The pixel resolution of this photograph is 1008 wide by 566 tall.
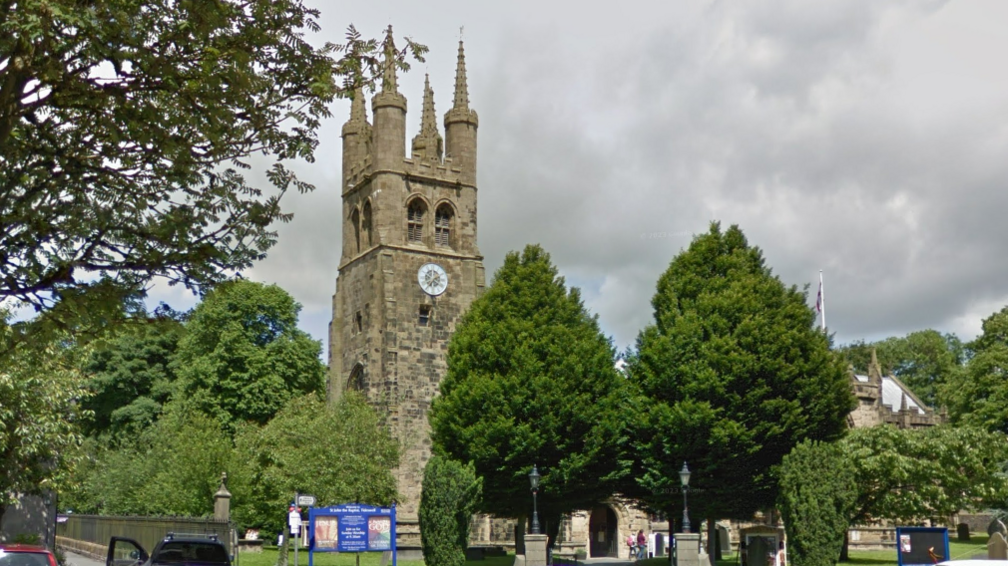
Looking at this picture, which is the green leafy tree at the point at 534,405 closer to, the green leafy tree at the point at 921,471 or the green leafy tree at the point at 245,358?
the green leafy tree at the point at 921,471

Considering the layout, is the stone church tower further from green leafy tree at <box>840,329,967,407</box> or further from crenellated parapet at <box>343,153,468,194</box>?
green leafy tree at <box>840,329,967,407</box>

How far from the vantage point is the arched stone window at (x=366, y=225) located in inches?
2247

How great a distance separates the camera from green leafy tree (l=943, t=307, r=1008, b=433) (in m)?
54.7

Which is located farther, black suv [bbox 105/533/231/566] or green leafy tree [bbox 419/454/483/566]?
green leafy tree [bbox 419/454/483/566]

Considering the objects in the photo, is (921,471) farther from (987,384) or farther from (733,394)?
(987,384)

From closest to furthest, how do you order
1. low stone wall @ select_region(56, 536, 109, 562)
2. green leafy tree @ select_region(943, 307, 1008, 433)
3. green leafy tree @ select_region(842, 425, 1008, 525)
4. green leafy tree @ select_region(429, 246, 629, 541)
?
green leafy tree @ select_region(429, 246, 629, 541)
low stone wall @ select_region(56, 536, 109, 562)
green leafy tree @ select_region(842, 425, 1008, 525)
green leafy tree @ select_region(943, 307, 1008, 433)

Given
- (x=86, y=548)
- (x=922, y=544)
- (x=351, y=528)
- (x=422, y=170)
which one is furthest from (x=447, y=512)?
(x=422, y=170)

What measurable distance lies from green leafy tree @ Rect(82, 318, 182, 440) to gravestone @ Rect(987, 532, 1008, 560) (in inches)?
1966

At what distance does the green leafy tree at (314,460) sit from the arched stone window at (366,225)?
9.79 metres

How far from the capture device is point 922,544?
88.6ft

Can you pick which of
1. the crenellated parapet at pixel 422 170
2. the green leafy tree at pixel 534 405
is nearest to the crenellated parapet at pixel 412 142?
the crenellated parapet at pixel 422 170

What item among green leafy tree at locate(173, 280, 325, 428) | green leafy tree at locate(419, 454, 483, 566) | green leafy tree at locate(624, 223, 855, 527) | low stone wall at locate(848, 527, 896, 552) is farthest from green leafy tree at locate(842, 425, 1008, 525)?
green leafy tree at locate(173, 280, 325, 428)

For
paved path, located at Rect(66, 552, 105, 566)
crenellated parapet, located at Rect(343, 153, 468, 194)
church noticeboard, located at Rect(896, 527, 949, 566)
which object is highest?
crenellated parapet, located at Rect(343, 153, 468, 194)

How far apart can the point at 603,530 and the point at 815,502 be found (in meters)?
28.3
